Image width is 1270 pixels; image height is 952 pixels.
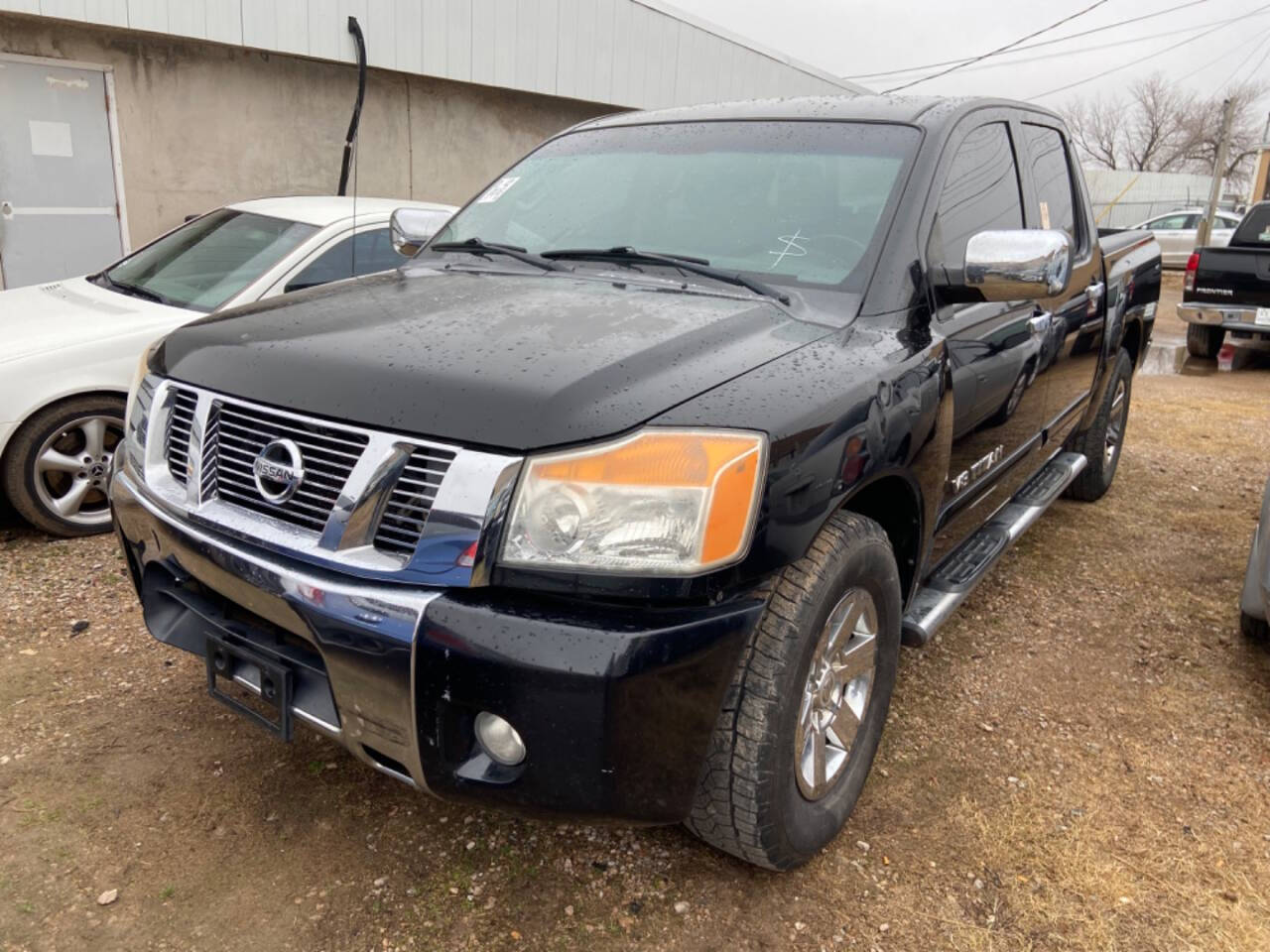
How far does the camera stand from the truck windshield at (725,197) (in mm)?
2648

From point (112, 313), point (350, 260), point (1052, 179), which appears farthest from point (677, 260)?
point (112, 313)

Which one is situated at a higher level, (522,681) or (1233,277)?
(1233,277)

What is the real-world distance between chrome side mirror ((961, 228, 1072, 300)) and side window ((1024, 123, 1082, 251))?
→ 49.9 inches

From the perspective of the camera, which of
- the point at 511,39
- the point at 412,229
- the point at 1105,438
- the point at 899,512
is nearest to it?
the point at 899,512

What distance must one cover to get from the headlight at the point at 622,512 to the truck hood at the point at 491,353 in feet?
0.19

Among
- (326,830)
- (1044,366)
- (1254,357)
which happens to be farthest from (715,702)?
(1254,357)

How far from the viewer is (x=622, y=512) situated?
175cm

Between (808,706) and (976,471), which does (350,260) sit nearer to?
(976,471)

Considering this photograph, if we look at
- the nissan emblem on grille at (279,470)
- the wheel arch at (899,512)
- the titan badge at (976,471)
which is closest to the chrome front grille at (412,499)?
the nissan emblem on grille at (279,470)

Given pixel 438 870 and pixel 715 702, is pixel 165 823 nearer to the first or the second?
pixel 438 870

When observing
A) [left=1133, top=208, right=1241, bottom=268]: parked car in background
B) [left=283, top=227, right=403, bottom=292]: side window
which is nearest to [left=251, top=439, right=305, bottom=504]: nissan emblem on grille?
[left=283, top=227, right=403, bottom=292]: side window

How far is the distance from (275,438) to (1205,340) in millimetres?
11748

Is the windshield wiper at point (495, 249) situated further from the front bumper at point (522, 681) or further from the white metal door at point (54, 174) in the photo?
the white metal door at point (54, 174)

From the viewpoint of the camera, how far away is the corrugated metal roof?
814 cm
